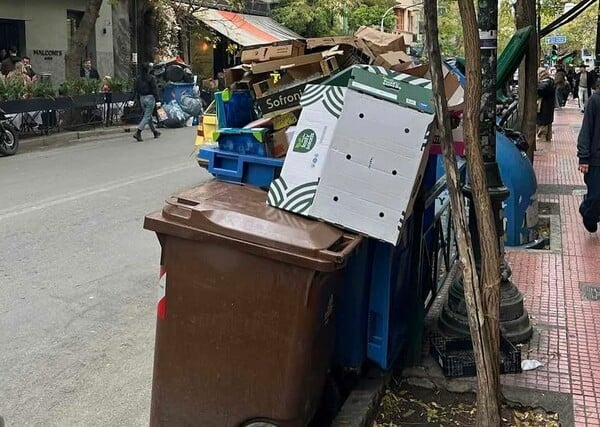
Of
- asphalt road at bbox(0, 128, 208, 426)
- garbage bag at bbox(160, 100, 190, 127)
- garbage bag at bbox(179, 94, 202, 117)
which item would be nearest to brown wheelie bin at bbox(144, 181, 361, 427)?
asphalt road at bbox(0, 128, 208, 426)

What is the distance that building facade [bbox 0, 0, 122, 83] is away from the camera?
21828 mm

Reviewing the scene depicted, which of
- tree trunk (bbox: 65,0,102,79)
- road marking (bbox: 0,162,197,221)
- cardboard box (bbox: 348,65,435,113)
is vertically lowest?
road marking (bbox: 0,162,197,221)

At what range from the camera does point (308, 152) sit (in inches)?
132

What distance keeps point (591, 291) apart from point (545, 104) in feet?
40.8

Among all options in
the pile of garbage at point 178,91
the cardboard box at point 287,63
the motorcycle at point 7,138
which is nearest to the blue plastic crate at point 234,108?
the cardboard box at point 287,63

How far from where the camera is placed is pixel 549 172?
12.7 meters

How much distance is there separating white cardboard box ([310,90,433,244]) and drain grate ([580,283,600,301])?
3.15 metres

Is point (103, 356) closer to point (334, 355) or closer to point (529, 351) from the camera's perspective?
point (334, 355)

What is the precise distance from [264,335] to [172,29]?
23.7 meters

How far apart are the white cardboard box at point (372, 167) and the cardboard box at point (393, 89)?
0.13ft

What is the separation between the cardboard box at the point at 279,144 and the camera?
3773mm

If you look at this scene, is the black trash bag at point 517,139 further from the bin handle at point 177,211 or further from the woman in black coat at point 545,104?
the woman in black coat at point 545,104

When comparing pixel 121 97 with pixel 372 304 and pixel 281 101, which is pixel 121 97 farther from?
pixel 372 304

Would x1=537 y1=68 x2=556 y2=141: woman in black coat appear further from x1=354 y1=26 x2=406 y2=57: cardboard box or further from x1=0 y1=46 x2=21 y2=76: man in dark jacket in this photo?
x1=0 y1=46 x2=21 y2=76: man in dark jacket
